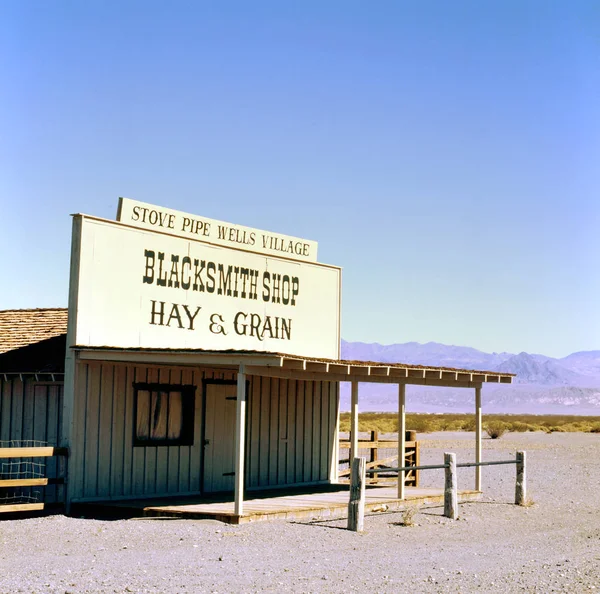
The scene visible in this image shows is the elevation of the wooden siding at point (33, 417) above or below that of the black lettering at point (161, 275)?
below

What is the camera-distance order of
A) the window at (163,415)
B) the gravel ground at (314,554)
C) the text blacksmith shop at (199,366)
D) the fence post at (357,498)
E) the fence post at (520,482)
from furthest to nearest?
the fence post at (520,482)
the window at (163,415)
the text blacksmith shop at (199,366)
the fence post at (357,498)
the gravel ground at (314,554)

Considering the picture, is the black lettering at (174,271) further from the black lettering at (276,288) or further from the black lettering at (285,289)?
the black lettering at (285,289)

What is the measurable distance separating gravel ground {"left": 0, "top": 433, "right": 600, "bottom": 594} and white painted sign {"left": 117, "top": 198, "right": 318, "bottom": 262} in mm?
5731

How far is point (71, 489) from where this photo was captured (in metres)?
16.7

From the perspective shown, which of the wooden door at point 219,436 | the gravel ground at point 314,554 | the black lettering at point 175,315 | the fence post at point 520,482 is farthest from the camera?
the fence post at point 520,482

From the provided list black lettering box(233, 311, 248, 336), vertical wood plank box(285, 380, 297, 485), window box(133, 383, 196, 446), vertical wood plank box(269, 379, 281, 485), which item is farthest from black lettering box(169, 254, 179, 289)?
vertical wood plank box(285, 380, 297, 485)

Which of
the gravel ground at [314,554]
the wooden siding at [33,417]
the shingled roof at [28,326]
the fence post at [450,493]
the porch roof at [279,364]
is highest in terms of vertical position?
the shingled roof at [28,326]

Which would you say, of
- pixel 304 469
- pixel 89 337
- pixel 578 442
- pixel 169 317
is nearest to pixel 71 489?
pixel 89 337

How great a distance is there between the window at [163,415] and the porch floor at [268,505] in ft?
3.64

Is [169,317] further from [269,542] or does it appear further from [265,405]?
[269,542]

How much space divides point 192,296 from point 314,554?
7662mm

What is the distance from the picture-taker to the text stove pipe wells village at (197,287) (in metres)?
17.6

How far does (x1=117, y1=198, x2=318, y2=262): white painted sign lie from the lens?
60.7ft

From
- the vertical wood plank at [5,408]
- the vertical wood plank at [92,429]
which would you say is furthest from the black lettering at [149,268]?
the vertical wood plank at [5,408]
